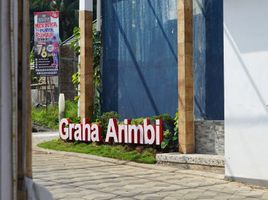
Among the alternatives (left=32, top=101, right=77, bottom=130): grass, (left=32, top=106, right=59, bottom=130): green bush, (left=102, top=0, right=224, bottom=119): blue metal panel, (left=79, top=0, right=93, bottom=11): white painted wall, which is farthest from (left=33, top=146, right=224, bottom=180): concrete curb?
(left=32, top=106, right=59, bottom=130): green bush

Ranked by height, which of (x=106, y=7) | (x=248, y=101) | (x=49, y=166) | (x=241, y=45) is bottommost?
(x=49, y=166)

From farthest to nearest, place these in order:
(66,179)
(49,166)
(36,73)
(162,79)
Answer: (36,73) < (162,79) < (49,166) < (66,179)

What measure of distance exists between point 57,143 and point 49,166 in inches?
126

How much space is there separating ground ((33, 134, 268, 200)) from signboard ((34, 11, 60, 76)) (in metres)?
14.7

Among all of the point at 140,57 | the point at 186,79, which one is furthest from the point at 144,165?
the point at 140,57

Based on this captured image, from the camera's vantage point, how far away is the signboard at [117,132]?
966cm

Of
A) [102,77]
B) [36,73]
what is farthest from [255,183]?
[36,73]

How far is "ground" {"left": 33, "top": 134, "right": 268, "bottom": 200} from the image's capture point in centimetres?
622

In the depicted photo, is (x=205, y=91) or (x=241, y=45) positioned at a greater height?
(x=241, y=45)

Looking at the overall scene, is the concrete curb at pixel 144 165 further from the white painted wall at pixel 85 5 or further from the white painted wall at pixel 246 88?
the white painted wall at pixel 85 5

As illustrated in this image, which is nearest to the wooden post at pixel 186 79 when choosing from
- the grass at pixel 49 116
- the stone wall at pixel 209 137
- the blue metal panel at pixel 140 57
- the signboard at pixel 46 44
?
the stone wall at pixel 209 137

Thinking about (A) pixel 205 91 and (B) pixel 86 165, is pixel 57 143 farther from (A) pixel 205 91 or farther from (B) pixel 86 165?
(A) pixel 205 91

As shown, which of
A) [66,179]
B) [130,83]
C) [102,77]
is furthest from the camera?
[102,77]

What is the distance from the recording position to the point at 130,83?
11664 mm
